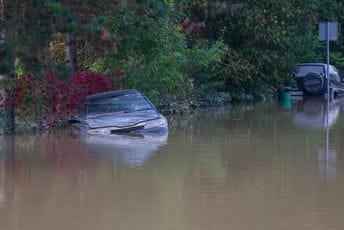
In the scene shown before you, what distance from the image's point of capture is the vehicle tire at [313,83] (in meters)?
38.8

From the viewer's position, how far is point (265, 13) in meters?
34.8

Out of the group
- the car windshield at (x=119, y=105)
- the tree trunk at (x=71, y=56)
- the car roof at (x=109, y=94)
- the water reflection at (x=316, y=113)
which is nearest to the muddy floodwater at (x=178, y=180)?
the car windshield at (x=119, y=105)

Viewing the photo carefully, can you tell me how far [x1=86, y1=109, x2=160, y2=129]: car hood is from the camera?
21.2 m

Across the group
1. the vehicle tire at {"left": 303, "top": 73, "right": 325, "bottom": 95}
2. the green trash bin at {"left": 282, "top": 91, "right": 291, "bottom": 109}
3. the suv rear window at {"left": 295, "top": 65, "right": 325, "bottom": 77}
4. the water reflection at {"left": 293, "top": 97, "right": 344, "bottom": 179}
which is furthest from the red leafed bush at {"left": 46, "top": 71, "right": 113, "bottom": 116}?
the suv rear window at {"left": 295, "top": 65, "right": 325, "bottom": 77}

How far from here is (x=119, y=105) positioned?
21766 mm

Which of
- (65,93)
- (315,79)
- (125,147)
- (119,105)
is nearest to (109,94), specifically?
(119,105)

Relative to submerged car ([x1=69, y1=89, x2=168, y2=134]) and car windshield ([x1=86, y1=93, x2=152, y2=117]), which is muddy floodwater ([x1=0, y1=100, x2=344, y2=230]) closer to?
submerged car ([x1=69, y1=89, x2=168, y2=134])

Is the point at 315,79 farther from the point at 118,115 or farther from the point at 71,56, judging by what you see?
the point at 118,115

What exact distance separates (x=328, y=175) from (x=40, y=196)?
15.1 ft

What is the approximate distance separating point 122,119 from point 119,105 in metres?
0.46

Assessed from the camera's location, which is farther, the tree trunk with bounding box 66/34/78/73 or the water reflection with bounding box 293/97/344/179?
the tree trunk with bounding box 66/34/78/73

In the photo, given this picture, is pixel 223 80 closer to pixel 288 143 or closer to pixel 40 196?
pixel 288 143

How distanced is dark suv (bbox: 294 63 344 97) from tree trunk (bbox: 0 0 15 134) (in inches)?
790

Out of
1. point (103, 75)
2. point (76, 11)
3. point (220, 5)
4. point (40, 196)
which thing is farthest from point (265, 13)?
point (40, 196)
